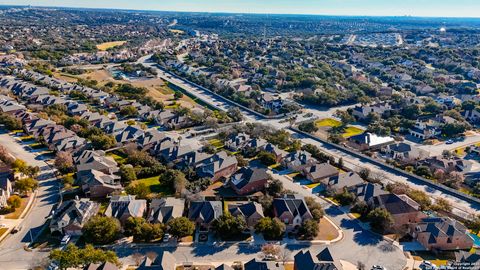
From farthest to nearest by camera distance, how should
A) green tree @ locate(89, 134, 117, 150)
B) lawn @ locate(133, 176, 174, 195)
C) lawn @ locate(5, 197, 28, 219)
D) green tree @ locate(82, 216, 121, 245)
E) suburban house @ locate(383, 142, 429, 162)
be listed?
green tree @ locate(89, 134, 117, 150), suburban house @ locate(383, 142, 429, 162), lawn @ locate(133, 176, 174, 195), lawn @ locate(5, 197, 28, 219), green tree @ locate(82, 216, 121, 245)

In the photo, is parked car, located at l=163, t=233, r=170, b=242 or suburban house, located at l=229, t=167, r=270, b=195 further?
suburban house, located at l=229, t=167, r=270, b=195

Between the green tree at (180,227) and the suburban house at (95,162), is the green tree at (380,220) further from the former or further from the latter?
the suburban house at (95,162)

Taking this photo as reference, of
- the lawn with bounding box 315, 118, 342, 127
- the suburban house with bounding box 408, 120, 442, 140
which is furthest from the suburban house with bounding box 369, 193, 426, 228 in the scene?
the lawn with bounding box 315, 118, 342, 127

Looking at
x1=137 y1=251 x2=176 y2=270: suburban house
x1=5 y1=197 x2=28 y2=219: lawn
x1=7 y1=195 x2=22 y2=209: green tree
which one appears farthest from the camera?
x1=7 y1=195 x2=22 y2=209: green tree

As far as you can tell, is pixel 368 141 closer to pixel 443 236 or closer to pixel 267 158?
pixel 267 158

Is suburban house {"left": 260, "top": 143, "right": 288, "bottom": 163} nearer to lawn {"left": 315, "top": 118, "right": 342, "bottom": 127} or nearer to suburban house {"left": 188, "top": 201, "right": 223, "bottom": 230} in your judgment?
suburban house {"left": 188, "top": 201, "right": 223, "bottom": 230}

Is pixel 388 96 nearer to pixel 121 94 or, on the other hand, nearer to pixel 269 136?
pixel 269 136

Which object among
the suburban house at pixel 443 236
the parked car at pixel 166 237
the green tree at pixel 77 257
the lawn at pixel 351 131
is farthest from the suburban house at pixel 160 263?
the lawn at pixel 351 131

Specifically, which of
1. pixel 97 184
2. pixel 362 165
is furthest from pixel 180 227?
pixel 362 165
